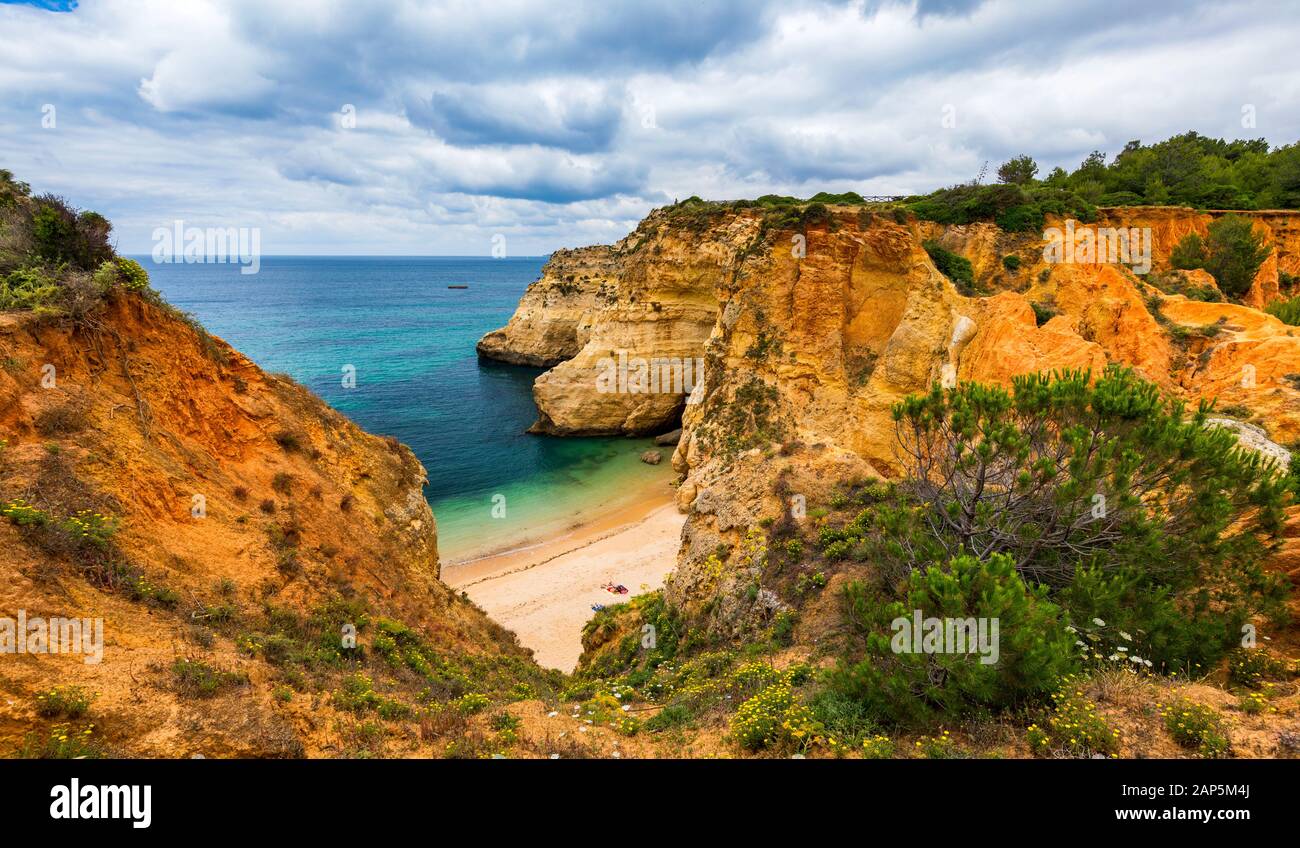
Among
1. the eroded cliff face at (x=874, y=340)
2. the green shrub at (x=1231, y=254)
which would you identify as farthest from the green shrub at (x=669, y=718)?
the green shrub at (x=1231, y=254)

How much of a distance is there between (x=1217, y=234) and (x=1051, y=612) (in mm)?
36774

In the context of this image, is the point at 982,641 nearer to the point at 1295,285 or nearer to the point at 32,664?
the point at 32,664

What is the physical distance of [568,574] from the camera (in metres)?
26.0

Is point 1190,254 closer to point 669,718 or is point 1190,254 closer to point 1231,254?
point 1231,254

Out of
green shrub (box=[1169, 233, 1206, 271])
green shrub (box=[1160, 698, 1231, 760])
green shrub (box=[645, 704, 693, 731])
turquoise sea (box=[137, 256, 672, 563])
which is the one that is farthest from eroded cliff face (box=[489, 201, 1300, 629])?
turquoise sea (box=[137, 256, 672, 563])

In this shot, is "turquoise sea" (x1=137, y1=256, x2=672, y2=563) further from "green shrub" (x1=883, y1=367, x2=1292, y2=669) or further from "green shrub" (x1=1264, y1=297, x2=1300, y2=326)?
"green shrub" (x1=1264, y1=297, x2=1300, y2=326)

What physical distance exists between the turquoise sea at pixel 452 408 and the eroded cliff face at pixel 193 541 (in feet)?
47.6

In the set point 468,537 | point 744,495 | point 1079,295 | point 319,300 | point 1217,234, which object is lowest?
point 468,537

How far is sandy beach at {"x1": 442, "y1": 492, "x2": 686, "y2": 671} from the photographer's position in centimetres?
2172

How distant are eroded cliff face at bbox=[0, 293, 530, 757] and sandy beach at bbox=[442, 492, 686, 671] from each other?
5.33 m

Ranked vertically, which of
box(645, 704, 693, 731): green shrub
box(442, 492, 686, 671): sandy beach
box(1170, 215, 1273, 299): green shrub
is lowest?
box(442, 492, 686, 671): sandy beach

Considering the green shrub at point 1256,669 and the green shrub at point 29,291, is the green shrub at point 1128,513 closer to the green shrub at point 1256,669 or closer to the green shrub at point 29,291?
the green shrub at point 1256,669

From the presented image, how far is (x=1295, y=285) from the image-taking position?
32.0 m

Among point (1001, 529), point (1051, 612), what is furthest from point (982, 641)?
point (1001, 529)
